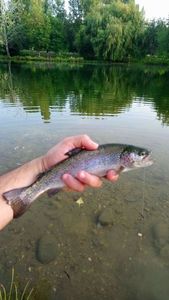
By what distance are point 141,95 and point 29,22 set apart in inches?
2404

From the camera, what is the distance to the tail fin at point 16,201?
12.2ft

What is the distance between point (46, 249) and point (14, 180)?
2.73 m

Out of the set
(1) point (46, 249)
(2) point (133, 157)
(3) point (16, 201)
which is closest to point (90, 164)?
(2) point (133, 157)

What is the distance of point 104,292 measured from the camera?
5375 mm

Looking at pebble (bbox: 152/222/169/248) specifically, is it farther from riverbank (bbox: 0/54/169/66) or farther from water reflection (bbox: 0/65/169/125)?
riverbank (bbox: 0/54/169/66)

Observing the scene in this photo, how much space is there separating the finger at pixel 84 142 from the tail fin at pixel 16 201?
3.24 feet

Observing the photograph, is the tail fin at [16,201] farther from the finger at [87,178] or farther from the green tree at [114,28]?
the green tree at [114,28]

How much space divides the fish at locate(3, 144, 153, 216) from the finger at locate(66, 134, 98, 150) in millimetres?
61

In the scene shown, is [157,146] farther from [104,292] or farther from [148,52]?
[148,52]

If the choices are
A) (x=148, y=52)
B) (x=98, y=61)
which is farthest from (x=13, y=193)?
(x=148, y=52)

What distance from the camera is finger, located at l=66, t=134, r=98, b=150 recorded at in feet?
12.5

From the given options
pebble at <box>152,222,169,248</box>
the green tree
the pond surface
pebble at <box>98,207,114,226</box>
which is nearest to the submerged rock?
the pond surface

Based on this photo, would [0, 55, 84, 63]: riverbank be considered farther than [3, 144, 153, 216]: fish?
Yes

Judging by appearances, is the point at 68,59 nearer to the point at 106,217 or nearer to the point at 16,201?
the point at 106,217
